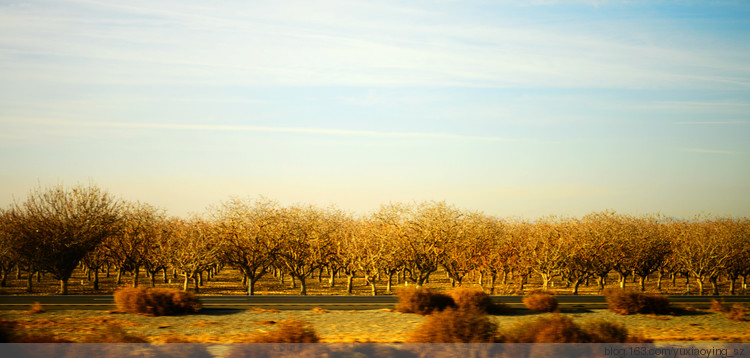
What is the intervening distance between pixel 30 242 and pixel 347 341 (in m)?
36.2

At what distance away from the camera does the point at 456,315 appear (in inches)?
620

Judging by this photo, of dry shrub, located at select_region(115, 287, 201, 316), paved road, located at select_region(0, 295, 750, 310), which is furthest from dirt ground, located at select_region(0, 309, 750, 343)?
paved road, located at select_region(0, 295, 750, 310)

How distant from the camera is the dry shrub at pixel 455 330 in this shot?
1497 centimetres

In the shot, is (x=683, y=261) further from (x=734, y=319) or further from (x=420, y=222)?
(x=734, y=319)

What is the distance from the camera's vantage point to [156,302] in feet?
69.9

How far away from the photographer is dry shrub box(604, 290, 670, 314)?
23234 millimetres

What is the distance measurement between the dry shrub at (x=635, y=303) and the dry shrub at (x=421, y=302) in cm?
719

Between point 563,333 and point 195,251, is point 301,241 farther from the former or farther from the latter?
point 563,333

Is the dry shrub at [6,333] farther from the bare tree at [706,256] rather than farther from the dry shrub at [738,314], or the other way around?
the bare tree at [706,256]

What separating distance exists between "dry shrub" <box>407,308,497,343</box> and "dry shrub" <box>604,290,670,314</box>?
1040cm

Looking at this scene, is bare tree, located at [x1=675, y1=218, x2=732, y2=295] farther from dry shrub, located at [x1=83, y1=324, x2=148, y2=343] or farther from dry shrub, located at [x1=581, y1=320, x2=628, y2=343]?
dry shrub, located at [x1=83, y1=324, x2=148, y2=343]

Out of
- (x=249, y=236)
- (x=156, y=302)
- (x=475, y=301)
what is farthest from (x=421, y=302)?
(x=249, y=236)

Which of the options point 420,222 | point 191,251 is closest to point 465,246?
point 420,222

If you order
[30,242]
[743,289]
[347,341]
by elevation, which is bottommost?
[743,289]
